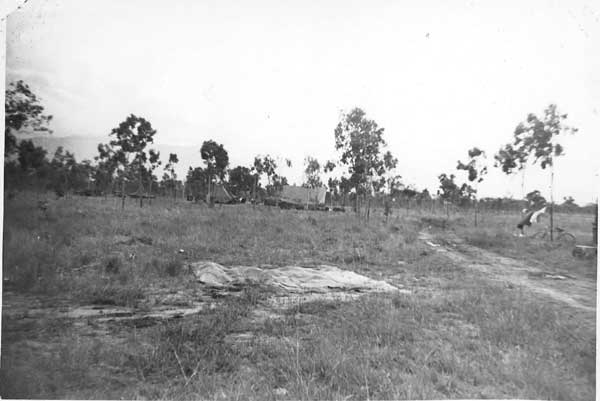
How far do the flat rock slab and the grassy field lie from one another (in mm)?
166

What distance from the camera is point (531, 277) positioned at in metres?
3.71

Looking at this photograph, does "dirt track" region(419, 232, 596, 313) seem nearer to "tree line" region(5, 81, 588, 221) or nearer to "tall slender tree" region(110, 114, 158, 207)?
"tree line" region(5, 81, 588, 221)

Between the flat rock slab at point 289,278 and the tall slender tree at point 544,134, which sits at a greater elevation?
the tall slender tree at point 544,134

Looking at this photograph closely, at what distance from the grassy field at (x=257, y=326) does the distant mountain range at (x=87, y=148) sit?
0.54 m

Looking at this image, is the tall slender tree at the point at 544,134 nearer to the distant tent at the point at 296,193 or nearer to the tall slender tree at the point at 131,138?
the tall slender tree at the point at 131,138

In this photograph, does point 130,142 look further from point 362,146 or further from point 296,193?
point 296,193

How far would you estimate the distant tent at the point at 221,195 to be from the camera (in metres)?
5.41

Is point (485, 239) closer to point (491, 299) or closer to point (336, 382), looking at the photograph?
point (491, 299)

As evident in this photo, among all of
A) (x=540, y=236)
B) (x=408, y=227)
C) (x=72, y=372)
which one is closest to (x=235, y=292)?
(x=72, y=372)

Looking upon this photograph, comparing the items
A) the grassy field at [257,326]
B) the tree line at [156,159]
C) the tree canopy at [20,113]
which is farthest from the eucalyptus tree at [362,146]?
the tree canopy at [20,113]

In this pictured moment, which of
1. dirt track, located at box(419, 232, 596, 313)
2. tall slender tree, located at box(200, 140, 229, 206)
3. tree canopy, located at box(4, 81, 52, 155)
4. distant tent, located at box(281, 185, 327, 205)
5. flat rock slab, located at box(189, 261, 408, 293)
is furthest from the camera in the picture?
distant tent, located at box(281, 185, 327, 205)

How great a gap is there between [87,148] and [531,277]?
5.15 metres

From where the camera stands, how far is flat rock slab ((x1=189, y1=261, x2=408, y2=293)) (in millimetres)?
3754

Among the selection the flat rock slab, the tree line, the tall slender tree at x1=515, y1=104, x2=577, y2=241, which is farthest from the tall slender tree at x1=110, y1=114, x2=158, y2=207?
the tall slender tree at x1=515, y1=104, x2=577, y2=241
